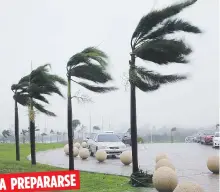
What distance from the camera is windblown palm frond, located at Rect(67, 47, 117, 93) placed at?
15.4 m

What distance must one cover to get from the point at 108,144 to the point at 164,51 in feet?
44.1

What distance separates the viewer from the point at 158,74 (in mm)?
12422

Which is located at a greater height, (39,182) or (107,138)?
(107,138)

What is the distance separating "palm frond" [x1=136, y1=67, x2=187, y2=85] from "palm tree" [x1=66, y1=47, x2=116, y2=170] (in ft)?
10.5

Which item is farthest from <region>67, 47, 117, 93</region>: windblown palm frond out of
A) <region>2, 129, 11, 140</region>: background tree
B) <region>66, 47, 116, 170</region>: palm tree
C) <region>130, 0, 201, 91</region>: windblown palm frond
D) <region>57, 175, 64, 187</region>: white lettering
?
<region>2, 129, 11, 140</region>: background tree

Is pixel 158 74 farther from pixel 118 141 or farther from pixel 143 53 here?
pixel 118 141

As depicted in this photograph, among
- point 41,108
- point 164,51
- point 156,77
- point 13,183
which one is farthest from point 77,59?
point 13,183

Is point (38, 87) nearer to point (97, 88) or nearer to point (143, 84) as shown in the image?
point (97, 88)

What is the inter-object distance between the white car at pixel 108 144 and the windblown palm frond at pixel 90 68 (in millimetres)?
8868

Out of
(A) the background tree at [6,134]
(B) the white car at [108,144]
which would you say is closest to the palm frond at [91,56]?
(B) the white car at [108,144]

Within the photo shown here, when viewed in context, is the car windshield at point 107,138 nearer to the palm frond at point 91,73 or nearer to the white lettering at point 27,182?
the palm frond at point 91,73

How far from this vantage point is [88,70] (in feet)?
51.9

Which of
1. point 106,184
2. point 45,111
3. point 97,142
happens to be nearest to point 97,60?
point 106,184

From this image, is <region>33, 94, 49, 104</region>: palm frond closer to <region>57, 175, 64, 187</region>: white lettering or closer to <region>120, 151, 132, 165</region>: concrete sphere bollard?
<region>120, 151, 132, 165</region>: concrete sphere bollard
